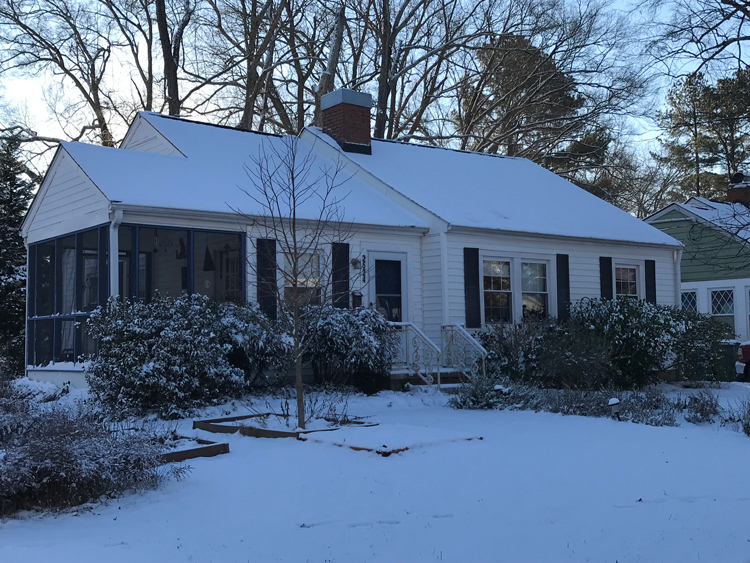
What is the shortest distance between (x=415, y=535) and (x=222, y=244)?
9.57 meters

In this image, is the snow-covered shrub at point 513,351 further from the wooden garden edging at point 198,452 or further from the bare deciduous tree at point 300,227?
the wooden garden edging at point 198,452

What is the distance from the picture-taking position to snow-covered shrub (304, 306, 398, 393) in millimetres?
12484

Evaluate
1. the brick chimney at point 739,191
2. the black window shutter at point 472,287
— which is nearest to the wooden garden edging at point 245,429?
the black window shutter at point 472,287

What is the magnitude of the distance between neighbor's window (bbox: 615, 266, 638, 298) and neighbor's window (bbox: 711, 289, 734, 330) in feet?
19.9

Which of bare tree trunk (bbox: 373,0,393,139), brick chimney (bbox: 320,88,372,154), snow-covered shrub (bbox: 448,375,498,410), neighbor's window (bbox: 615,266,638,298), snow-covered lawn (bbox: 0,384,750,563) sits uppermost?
bare tree trunk (bbox: 373,0,393,139)

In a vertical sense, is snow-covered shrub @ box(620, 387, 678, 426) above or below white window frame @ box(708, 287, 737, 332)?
below

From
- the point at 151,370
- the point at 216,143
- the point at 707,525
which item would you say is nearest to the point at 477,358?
the point at 151,370

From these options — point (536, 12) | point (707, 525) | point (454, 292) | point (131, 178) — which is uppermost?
point (536, 12)

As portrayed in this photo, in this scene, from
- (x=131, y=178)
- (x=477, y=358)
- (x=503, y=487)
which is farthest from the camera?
(x=477, y=358)

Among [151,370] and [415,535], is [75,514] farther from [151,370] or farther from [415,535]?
[151,370]

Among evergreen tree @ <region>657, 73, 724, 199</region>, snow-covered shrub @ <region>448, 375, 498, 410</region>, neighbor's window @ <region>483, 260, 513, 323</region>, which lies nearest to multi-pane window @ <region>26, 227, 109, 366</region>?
snow-covered shrub @ <region>448, 375, 498, 410</region>

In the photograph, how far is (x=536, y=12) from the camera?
2761 cm

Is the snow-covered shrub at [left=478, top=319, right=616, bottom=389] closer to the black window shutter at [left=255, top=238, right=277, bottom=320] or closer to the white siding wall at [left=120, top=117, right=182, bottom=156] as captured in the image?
the black window shutter at [left=255, top=238, right=277, bottom=320]

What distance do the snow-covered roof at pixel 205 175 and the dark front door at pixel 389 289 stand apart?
2.80 feet
